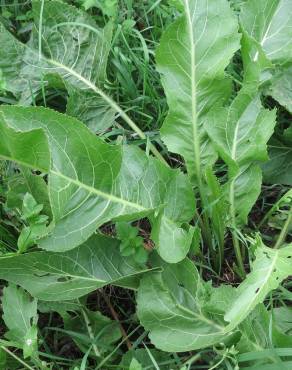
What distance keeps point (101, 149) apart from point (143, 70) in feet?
2.22

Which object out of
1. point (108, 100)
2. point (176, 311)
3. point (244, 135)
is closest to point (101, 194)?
point (176, 311)

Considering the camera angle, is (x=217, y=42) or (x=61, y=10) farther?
(x=61, y=10)

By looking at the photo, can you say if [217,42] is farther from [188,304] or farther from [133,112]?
[188,304]

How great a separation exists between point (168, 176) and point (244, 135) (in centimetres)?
26

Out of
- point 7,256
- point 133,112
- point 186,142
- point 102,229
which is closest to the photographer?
point 7,256

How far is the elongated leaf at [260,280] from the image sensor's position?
1.38 meters

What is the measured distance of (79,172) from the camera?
1476mm

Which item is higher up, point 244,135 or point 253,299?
point 244,135

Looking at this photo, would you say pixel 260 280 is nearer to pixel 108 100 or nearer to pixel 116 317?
pixel 116 317

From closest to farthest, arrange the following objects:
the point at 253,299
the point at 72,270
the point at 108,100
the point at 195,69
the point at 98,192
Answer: the point at 253,299, the point at 98,192, the point at 72,270, the point at 195,69, the point at 108,100

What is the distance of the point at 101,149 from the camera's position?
146 centimetres

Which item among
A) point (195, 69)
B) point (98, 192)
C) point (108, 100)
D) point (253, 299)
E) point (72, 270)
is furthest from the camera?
point (108, 100)

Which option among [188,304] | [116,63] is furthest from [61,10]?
[188,304]

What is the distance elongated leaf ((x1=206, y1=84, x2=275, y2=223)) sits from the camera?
170cm
